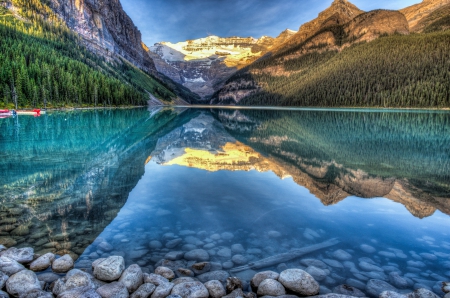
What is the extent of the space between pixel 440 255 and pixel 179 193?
34.1ft

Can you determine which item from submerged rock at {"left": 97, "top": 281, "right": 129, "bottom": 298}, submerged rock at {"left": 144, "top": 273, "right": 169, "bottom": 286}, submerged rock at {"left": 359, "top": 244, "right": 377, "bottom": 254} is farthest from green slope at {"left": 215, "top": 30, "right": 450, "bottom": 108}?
submerged rock at {"left": 97, "top": 281, "right": 129, "bottom": 298}

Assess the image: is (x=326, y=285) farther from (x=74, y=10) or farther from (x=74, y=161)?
(x=74, y=10)

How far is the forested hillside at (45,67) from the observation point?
8094cm

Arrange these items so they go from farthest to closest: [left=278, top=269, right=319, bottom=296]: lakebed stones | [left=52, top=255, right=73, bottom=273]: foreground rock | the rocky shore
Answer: [left=52, top=255, right=73, bottom=273]: foreground rock
[left=278, top=269, right=319, bottom=296]: lakebed stones
the rocky shore

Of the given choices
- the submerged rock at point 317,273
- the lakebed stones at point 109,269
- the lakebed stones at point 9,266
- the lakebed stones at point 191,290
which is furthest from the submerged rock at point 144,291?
the submerged rock at point 317,273

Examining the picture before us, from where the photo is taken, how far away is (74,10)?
18688cm

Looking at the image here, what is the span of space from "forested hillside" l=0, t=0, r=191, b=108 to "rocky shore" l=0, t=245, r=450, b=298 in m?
84.8

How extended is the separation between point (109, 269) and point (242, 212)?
5989 millimetres

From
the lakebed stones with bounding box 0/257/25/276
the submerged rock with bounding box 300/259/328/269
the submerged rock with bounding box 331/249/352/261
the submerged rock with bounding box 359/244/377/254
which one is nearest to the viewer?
the lakebed stones with bounding box 0/257/25/276

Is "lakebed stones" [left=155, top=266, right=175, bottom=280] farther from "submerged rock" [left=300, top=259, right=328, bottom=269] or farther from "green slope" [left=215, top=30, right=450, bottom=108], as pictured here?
"green slope" [left=215, top=30, right=450, bottom=108]

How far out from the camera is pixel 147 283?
6457 mm

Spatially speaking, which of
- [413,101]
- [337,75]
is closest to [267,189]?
[413,101]

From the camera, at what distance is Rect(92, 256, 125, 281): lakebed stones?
267 inches

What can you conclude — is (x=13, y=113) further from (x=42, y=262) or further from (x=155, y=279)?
(x=155, y=279)
